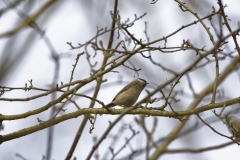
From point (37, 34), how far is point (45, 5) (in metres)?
0.25

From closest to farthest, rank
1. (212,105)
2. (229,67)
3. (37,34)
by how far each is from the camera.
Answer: (37,34)
(212,105)
(229,67)

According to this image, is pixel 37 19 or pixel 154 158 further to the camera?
pixel 154 158

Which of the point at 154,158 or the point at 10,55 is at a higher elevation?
the point at 154,158

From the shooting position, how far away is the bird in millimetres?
4914

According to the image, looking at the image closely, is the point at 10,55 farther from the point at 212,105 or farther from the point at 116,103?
the point at 116,103

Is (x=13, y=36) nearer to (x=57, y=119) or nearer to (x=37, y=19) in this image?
(x=37, y=19)

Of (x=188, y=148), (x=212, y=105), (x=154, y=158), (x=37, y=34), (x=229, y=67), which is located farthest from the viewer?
(x=229, y=67)

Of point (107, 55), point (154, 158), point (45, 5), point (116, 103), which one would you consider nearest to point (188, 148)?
point (154, 158)

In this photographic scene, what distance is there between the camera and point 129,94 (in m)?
4.98

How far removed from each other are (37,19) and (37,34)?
0.48 feet

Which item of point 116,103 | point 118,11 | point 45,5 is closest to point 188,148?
point 116,103

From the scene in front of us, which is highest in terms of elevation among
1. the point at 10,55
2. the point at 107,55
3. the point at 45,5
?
the point at 107,55

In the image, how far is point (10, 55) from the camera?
217cm

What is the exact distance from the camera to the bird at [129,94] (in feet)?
16.1
